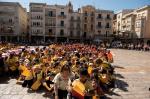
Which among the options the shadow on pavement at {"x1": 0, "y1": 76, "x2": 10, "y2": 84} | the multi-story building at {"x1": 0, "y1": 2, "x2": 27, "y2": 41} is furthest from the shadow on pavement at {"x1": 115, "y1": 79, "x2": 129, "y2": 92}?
the multi-story building at {"x1": 0, "y1": 2, "x2": 27, "y2": 41}

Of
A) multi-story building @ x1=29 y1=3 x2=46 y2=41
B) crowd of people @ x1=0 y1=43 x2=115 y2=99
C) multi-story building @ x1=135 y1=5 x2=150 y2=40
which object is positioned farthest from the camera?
multi-story building @ x1=135 y1=5 x2=150 y2=40

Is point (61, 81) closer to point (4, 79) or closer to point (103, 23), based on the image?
point (4, 79)

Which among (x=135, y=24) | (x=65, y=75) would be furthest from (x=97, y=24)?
(x=65, y=75)

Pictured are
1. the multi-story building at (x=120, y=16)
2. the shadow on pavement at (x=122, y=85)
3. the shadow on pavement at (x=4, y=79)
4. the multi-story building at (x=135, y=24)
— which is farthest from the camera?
the multi-story building at (x=120, y=16)

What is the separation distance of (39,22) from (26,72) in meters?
59.3

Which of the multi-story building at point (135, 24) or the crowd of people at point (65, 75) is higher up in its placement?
the multi-story building at point (135, 24)

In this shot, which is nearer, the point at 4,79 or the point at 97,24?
the point at 4,79

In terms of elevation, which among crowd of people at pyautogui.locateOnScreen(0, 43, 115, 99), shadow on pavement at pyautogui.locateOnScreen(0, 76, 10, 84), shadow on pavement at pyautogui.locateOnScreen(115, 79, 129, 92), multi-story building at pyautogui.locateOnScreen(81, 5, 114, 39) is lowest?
shadow on pavement at pyautogui.locateOnScreen(115, 79, 129, 92)

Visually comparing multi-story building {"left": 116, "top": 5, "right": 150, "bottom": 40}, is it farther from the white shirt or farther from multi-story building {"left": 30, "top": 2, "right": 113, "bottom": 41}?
the white shirt

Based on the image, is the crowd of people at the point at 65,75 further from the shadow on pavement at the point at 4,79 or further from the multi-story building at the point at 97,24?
the multi-story building at the point at 97,24

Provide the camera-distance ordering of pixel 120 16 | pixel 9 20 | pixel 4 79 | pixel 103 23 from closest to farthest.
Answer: pixel 4 79 → pixel 9 20 → pixel 103 23 → pixel 120 16

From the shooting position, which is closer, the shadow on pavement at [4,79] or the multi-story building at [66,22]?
the shadow on pavement at [4,79]

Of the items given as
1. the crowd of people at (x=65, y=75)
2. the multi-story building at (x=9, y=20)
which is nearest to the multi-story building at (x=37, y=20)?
the multi-story building at (x=9, y=20)

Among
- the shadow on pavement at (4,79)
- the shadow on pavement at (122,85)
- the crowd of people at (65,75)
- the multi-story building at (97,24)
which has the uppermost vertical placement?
the multi-story building at (97,24)
